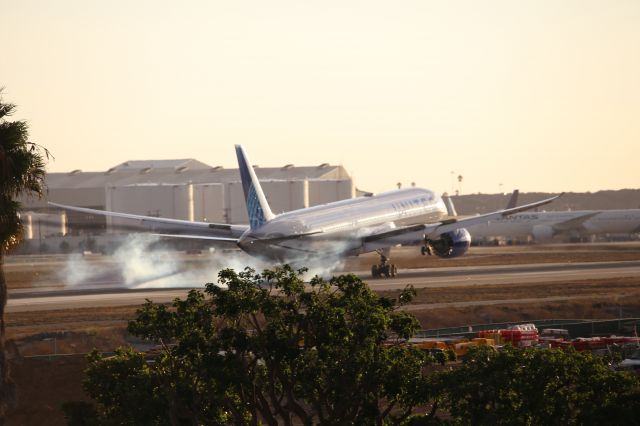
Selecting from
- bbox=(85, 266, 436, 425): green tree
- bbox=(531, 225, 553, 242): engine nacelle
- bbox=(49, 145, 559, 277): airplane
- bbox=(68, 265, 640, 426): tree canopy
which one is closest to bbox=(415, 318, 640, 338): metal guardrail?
bbox=(49, 145, 559, 277): airplane

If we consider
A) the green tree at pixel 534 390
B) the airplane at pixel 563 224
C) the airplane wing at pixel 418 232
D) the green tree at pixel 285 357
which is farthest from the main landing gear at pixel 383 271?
the airplane at pixel 563 224

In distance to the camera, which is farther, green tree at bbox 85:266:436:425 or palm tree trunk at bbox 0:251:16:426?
palm tree trunk at bbox 0:251:16:426

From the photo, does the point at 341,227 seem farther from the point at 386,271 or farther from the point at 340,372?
Result: the point at 340,372

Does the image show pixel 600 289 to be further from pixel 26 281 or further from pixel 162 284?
pixel 26 281

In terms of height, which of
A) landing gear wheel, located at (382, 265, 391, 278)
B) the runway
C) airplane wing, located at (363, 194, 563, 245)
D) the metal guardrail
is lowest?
the metal guardrail

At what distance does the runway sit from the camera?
77312mm

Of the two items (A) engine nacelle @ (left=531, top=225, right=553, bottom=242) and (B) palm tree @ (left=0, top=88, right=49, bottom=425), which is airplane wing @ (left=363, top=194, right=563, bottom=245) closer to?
(B) palm tree @ (left=0, top=88, right=49, bottom=425)

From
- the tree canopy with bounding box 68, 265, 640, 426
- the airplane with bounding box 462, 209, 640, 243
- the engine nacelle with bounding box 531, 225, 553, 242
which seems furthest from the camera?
the airplane with bounding box 462, 209, 640, 243

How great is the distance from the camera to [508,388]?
31.5 metres

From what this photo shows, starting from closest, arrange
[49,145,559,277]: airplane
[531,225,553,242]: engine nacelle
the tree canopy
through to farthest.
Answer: the tree canopy
[49,145,559,277]: airplane
[531,225,553,242]: engine nacelle

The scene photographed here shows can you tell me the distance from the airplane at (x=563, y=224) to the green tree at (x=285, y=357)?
128390 millimetres

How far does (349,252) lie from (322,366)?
54555mm

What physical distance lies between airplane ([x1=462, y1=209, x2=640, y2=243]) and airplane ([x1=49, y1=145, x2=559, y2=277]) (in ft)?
195

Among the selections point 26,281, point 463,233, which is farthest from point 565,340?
point 26,281
